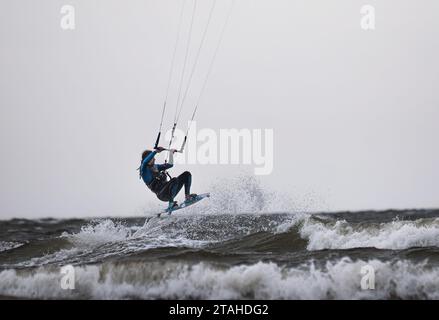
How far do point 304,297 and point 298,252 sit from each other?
353 cm

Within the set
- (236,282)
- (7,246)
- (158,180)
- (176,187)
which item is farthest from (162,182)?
(7,246)

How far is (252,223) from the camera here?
932 inches

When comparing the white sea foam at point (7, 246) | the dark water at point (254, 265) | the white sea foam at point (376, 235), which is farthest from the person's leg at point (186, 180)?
the white sea foam at point (7, 246)

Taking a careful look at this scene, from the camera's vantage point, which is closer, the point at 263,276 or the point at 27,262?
the point at 263,276

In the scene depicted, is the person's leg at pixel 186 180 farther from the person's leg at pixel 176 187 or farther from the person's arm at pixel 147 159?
the person's arm at pixel 147 159

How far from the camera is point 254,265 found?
12.8 metres

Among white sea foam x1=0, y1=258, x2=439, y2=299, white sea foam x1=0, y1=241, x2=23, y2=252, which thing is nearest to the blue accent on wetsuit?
white sea foam x1=0, y1=258, x2=439, y2=299

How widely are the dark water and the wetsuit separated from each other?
142 cm

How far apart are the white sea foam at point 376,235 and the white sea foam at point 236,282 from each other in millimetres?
3159

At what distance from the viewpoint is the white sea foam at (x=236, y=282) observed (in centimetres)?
1189

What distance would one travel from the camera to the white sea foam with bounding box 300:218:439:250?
51.2 ft
